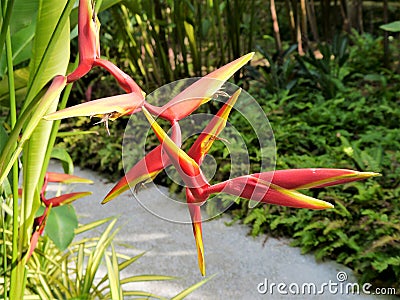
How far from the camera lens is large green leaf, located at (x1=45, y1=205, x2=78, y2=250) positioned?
4.37ft

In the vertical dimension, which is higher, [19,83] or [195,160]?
[195,160]

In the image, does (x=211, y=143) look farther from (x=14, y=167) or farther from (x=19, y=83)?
(x=19, y=83)

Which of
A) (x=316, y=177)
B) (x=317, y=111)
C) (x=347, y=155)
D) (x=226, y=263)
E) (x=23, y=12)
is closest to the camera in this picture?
(x=316, y=177)

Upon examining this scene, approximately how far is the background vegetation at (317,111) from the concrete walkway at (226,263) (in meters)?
Result: 0.07

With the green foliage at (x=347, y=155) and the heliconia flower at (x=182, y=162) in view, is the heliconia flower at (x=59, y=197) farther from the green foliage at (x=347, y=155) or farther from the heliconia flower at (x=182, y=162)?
the green foliage at (x=347, y=155)

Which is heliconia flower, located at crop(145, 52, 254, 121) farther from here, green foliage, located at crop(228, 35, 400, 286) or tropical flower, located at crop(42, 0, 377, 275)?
green foliage, located at crop(228, 35, 400, 286)

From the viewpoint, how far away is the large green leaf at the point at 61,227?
4.37 ft

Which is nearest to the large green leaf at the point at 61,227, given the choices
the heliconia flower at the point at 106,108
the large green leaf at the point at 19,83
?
the large green leaf at the point at 19,83

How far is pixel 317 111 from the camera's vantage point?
10.1 feet

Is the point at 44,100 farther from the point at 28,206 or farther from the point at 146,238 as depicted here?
the point at 146,238

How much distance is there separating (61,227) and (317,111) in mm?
1998

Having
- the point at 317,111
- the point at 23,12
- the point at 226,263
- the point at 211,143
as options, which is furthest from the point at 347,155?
the point at 211,143

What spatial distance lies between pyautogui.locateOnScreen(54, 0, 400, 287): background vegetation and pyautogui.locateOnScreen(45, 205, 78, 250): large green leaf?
86cm

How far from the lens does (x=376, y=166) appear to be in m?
2.44
